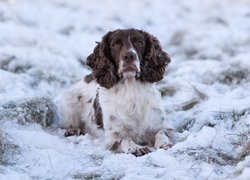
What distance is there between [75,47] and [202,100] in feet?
13.1

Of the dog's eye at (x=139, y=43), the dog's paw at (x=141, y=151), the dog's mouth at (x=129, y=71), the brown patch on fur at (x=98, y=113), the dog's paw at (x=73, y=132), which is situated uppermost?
the dog's eye at (x=139, y=43)

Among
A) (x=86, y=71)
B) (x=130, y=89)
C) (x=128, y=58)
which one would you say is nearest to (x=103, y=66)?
(x=130, y=89)

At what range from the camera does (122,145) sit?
17.2 feet

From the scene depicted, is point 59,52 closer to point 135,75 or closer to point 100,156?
point 135,75

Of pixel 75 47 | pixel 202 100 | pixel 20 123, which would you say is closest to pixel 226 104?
pixel 202 100

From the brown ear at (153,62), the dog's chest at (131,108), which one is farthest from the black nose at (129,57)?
the dog's chest at (131,108)

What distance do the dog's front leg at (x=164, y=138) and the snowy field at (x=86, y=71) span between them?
12 centimetres

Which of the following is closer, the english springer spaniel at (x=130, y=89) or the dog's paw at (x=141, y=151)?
the dog's paw at (x=141, y=151)

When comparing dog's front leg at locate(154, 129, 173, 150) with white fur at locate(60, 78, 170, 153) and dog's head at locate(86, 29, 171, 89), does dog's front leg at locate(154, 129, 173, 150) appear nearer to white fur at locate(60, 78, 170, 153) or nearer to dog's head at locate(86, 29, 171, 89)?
white fur at locate(60, 78, 170, 153)

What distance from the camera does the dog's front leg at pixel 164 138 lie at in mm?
5125

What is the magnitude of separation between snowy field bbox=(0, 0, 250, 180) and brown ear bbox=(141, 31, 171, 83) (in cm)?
61

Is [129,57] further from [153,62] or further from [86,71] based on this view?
[86,71]

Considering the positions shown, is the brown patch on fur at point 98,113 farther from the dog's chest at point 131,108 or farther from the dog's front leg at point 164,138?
the dog's front leg at point 164,138

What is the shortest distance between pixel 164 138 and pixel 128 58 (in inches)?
31.4
